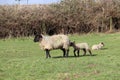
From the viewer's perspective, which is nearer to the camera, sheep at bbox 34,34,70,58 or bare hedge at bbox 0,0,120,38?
sheep at bbox 34,34,70,58

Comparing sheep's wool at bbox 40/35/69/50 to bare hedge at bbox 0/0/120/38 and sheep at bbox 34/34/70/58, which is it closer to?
sheep at bbox 34/34/70/58

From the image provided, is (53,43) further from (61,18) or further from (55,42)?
(61,18)

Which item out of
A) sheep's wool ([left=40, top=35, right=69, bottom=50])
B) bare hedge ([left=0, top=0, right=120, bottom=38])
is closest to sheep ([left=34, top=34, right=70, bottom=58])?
sheep's wool ([left=40, top=35, right=69, bottom=50])

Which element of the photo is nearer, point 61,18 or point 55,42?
point 55,42

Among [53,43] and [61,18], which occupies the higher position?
[61,18]

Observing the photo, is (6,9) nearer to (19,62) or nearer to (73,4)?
(73,4)

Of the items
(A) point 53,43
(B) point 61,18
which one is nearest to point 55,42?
(A) point 53,43

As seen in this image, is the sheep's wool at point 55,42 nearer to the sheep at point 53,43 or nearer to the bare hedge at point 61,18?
the sheep at point 53,43

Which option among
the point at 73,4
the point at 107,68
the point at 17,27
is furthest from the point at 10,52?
the point at 73,4

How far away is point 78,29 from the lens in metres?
38.2

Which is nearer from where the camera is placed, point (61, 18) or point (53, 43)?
point (53, 43)

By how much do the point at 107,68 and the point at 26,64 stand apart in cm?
381

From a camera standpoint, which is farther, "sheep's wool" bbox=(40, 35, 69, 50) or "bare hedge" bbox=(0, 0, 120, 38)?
"bare hedge" bbox=(0, 0, 120, 38)

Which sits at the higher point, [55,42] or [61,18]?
[61,18]
